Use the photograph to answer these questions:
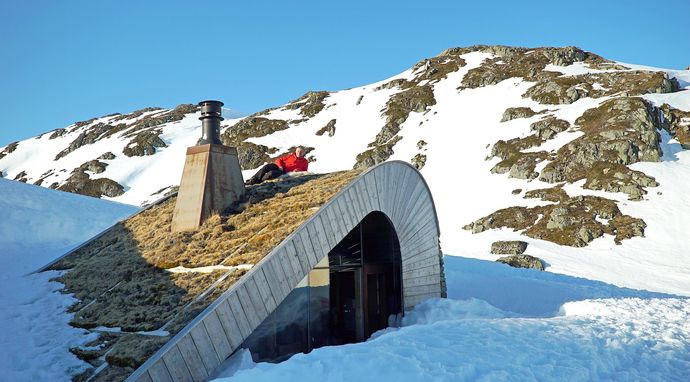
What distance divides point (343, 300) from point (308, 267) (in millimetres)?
3067

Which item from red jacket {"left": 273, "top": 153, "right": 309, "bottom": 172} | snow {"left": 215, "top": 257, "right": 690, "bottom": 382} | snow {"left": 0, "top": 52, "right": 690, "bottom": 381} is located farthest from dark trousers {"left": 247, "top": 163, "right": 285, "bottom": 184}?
snow {"left": 215, "top": 257, "right": 690, "bottom": 382}

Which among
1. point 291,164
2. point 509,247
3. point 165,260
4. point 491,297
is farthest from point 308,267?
point 509,247

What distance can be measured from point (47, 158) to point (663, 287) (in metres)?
105

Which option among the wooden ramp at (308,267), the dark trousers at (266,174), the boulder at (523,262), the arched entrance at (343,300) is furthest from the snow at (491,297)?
the dark trousers at (266,174)

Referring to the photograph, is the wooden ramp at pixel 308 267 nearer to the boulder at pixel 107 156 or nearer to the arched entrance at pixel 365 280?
the arched entrance at pixel 365 280

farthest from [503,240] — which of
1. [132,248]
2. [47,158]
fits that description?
[47,158]

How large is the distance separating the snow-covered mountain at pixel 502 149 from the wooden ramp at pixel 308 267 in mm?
18260

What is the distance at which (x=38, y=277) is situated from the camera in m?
13.2

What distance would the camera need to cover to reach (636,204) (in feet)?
141

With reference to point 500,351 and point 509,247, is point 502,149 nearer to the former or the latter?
point 509,247

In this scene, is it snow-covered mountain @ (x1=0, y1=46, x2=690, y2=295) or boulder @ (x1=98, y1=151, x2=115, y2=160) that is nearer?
snow-covered mountain @ (x1=0, y1=46, x2=690, y2=295)

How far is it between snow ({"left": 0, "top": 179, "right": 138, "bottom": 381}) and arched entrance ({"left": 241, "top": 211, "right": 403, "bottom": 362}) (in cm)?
351

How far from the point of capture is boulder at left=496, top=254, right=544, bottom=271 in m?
32.0

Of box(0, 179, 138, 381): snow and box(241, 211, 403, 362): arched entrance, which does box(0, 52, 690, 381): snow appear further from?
box(241, 211, 403, 362): arched entrance
